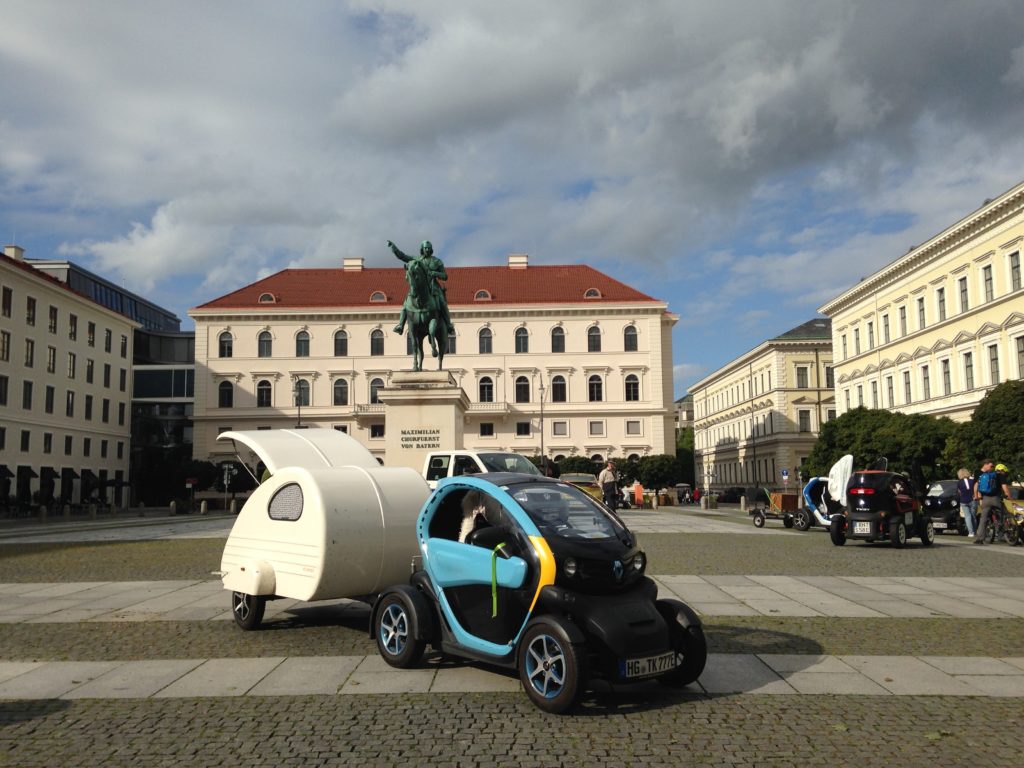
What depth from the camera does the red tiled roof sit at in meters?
82.9

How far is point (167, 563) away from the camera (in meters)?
15.7

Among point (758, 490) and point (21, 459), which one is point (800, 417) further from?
point (21, 459)

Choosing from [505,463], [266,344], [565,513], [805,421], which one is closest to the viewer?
[565,513]

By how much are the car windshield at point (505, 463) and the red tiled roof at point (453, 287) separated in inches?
2478

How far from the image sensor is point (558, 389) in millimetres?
81188

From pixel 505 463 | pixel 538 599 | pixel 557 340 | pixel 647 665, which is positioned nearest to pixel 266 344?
pixel 557 340

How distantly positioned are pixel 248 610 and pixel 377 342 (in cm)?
7432

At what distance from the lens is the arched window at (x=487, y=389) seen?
267 ft

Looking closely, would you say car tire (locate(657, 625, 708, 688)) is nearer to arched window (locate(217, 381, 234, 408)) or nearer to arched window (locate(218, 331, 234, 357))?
arched window (locate(217, 381, 234, 408))

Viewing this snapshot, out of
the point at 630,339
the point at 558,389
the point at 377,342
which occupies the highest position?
the point at 377,342

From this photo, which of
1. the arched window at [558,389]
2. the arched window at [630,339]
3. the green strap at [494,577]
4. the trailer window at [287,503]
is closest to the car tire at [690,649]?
the green strap at [494,577]

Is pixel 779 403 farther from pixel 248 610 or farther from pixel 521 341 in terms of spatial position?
pixel 248 610

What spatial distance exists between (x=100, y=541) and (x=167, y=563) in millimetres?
8018

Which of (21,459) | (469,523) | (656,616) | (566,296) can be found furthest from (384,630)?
(566,296)
